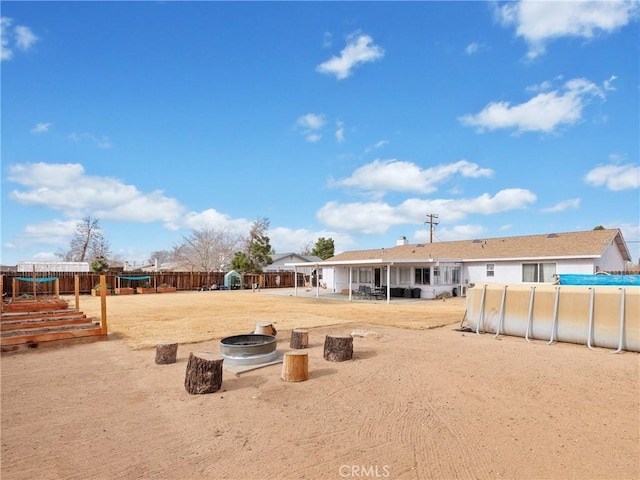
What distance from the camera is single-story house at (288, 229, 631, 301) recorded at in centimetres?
2022

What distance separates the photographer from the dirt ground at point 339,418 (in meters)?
3.43

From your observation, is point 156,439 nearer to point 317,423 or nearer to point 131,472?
point 131,472

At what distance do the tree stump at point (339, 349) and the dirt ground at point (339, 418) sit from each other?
19 cm

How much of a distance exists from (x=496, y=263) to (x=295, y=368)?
20.7m

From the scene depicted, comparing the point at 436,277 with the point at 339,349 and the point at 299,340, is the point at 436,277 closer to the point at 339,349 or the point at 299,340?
the point at 299,340

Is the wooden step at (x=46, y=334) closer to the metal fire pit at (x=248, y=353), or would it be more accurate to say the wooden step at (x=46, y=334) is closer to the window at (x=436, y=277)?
the metal fire pit at (x=248, y=353)

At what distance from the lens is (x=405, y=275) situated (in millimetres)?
24188

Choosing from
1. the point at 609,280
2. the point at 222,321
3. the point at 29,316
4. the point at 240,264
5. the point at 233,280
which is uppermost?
the point at 609,280

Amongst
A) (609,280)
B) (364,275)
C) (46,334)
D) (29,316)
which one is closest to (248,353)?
(46,334)

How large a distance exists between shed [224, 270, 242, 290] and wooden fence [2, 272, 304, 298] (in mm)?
612

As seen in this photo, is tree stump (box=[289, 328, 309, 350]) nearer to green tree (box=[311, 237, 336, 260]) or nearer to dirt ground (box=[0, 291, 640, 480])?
dirt ground (box=[0, 291, 640, 480])

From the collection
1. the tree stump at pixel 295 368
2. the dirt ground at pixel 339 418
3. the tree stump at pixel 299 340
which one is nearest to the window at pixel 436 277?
the dirt ground at pixel 339 418

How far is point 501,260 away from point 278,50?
17393 mm

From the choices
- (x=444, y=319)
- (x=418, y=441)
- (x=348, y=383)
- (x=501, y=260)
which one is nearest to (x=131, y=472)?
(x=418, y=441)
